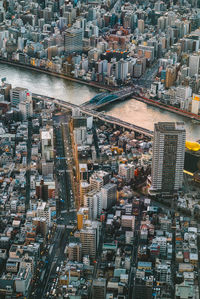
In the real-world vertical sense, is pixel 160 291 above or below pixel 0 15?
below

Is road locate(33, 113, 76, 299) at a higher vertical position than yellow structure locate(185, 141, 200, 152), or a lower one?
lower

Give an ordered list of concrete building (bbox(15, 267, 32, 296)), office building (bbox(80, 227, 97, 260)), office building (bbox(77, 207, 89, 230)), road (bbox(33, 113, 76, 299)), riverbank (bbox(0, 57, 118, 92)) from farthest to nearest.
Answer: riverbank (bbox(0, 57, 118, 92)), office building (bbox(77, 207, 89, 230)), office building (bbox(80, 227, 97, 260)), road (bbox(33, 113, 76, 299)), concrete building (bbox(15, 267, 32, 296))

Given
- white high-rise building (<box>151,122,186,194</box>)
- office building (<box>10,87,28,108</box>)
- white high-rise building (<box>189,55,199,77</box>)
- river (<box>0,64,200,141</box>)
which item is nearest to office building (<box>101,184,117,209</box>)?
white high-rise building (<box>151,122,186,194</box>)

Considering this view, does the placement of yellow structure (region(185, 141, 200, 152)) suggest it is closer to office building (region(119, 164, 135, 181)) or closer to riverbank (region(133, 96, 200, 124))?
office building (region(119, 164, 135, 181))

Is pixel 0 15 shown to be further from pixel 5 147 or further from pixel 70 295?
pixel 70 295

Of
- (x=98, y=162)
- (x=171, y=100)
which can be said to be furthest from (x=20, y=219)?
(x=171, y=100)

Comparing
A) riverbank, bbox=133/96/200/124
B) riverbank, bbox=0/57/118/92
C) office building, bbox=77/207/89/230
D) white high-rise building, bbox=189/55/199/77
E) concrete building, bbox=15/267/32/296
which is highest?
white high-rise building, bbox=189/55/199/77
